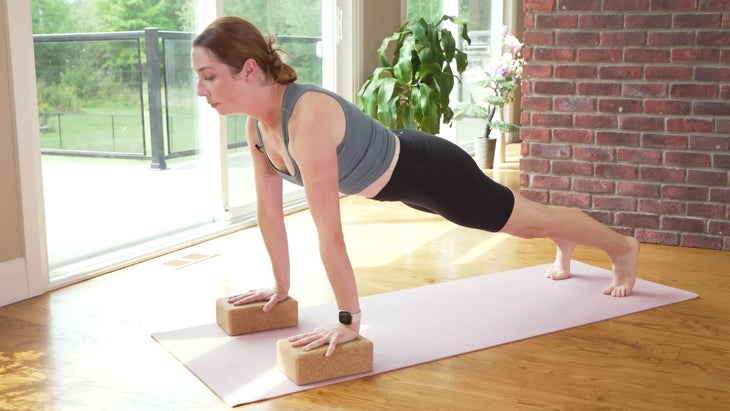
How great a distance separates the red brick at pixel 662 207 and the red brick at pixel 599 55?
634 millimetres

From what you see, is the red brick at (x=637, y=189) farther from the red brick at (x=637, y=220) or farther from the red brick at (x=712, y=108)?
the red brick at (x=712, y=108)

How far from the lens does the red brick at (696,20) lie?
3184mm

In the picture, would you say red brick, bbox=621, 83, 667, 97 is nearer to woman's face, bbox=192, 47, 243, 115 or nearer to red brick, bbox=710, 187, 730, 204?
red brick, bbox=710, 187, 730, 204

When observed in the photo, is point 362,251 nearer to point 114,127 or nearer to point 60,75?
point 114,127

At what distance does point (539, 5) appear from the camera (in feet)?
11.6

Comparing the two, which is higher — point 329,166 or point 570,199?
point 329,166

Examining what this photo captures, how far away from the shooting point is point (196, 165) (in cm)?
362

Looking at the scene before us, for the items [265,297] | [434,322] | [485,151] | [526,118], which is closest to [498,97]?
[485,151]

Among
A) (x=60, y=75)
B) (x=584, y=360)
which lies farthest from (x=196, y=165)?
(x=584, y=360)

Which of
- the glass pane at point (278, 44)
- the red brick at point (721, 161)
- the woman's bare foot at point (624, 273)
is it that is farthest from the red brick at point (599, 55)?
the glass pane at point (278, 44)

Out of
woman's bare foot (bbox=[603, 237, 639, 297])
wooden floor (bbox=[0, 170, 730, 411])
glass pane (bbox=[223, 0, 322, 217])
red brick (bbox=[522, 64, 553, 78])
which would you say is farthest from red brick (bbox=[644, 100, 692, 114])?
glass pane (bbox=[223, 0, 322, 217])

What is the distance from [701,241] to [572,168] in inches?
25.0

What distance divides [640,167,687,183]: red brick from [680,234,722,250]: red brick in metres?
0.25

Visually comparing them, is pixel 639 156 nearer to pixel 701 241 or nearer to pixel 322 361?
pixel 701 241
